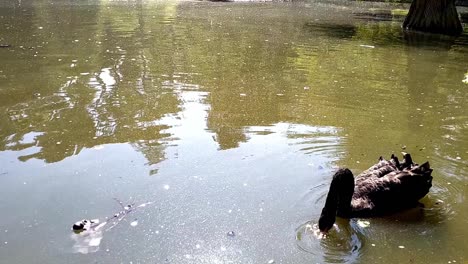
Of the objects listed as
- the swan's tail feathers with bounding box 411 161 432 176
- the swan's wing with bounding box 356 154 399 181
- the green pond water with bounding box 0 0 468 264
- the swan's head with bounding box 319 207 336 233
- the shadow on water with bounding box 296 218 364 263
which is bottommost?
the green pond water with bounding box 0 0 468 264

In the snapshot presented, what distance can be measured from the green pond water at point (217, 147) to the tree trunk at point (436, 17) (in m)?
5.26

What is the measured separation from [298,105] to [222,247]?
13.1 ft

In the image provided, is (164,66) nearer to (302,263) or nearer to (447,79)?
(447,79)

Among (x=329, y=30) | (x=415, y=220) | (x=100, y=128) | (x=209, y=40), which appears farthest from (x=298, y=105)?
(x=329, y=30)

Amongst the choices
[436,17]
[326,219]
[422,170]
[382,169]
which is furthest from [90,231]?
[436,17]

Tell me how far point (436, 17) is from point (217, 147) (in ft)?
45.6

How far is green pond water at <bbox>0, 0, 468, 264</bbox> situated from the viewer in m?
3.71

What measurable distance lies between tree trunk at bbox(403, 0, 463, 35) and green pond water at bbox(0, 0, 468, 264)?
5.26m

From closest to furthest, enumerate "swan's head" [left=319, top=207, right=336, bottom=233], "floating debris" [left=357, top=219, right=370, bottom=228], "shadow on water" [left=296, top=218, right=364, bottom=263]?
"shadow on water" [left=296, top=218, right=364, bottom=263]
"swan's head" [left=319, top=207, right=336, bottom=233]
"floating debris" [left=357, top=219, right=370, bottom=228]

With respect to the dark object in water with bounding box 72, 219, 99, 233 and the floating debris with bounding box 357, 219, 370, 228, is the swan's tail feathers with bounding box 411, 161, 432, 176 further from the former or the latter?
the dark object in water with bounding box 72, 219, 99, 233

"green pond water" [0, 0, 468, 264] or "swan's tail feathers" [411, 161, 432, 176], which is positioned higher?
"swan's tail feathers" [411, 161, 432, 176]

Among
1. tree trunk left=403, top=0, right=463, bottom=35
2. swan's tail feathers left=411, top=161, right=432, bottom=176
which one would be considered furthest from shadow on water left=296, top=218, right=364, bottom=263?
tree trunk left=403, top=0, right=463, bottom=35

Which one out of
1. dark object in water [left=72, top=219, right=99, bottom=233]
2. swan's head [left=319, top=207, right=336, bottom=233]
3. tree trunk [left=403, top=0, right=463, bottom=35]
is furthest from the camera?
tree trunk [left=403, top=0, right=463, bottom=35]

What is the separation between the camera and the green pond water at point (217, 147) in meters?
3.71
